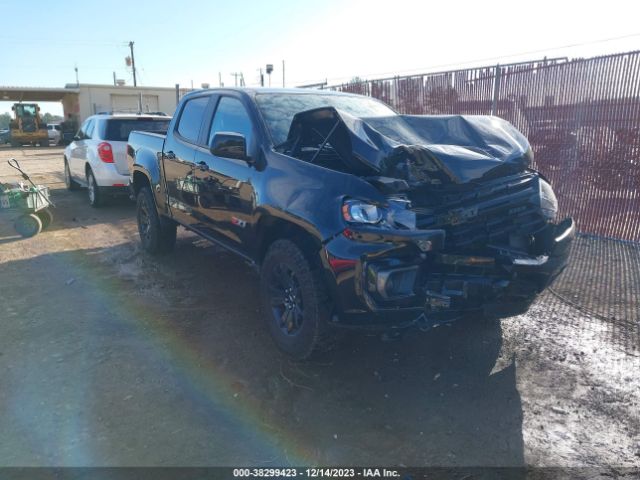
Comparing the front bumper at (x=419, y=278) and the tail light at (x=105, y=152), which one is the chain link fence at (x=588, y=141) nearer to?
the front bumper at (x=419, y=278)

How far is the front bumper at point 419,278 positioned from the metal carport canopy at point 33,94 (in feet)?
133

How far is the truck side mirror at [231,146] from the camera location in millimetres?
3920

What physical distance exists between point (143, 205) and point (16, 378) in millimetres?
3296

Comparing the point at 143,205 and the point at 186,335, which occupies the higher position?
the point at 143,205

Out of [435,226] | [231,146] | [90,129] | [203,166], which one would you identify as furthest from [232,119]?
[90,129]

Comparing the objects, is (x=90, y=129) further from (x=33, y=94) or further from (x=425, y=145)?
(x=33, y=94)

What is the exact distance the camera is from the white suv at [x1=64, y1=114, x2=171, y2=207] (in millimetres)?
9055

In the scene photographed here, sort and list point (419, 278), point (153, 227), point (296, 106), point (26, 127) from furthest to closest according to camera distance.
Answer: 1. point (26, 127)
2. point (153, 227)
3. point (296, 106)
4. point (419, 278)

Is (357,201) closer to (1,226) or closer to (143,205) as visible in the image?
(143,205)

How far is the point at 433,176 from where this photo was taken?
3262 mm

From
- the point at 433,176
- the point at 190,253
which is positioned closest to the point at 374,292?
the point at 433,176

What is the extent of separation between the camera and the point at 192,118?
5.30 metres

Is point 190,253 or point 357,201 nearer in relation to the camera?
point 357,201

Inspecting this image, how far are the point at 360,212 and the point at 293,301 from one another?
913 millimetres
